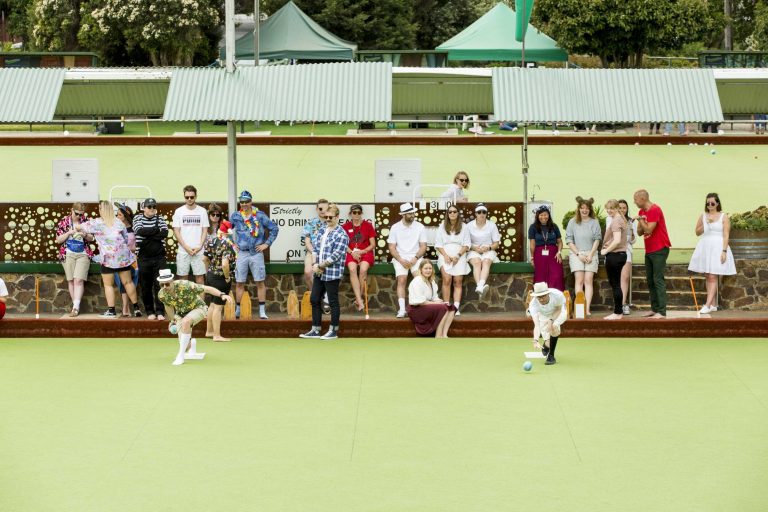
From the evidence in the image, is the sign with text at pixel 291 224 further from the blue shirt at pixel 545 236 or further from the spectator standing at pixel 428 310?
the blue shirt at pixel 545 236

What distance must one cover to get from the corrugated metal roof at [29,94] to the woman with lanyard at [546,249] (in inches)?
240

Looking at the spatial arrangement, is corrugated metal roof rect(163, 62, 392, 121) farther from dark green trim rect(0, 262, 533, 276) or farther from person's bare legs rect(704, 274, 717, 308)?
person's bare legs rect(704, 274, 717, 308)

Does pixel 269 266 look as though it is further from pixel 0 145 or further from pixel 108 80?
pixel 0 145

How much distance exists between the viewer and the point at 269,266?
17125mm

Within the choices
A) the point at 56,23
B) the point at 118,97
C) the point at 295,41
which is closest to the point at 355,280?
the point at 118,97

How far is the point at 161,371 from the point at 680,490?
6.06m

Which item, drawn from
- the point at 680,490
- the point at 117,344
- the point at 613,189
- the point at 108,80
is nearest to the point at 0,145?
the point at 613,189

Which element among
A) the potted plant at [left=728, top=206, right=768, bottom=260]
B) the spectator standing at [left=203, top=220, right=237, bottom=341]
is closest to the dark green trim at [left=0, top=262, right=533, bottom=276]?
the spectator standing at [left=203, top=220, right=237, bottom=341]

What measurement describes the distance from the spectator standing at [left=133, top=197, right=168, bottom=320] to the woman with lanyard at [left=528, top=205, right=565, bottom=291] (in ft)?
14.3

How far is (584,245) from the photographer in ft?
53.9

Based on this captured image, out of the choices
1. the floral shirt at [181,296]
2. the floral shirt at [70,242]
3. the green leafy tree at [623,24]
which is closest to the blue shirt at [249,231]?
the floral shirt at [70,242]

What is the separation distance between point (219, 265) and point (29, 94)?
3.84 metres

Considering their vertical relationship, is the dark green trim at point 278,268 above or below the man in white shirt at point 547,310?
above

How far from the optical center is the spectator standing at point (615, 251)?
53.2 feet
